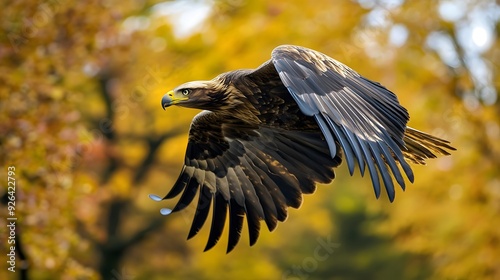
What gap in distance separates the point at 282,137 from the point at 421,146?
1.20m

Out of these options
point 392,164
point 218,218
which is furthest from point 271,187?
point 392,164

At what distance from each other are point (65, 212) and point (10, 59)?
1.88 metres

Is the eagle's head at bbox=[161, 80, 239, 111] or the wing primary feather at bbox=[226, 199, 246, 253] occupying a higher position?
the eagle's head at bbox=[161, 80, 239, 111]

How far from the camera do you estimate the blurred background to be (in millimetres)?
9461

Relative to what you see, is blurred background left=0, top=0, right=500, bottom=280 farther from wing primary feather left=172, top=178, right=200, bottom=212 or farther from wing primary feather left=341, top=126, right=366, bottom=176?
wing primary feather left=341, top=126, right=366, bottom=176

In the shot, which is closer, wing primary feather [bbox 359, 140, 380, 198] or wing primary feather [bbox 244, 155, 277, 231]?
wing primary feather [bbox 359, 140, 380, 198]

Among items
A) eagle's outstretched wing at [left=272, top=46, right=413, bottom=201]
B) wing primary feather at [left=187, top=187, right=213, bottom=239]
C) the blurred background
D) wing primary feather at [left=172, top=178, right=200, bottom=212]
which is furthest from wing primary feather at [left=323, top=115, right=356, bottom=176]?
the blurred background

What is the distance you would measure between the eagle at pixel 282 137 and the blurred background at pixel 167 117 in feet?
6.69

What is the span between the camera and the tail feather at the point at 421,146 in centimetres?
715

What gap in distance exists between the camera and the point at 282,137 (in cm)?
770

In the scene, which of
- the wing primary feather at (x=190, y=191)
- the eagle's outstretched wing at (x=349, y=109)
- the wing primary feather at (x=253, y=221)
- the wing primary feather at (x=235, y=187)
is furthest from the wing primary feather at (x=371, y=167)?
the wing primary feather at (x=190, y=191)

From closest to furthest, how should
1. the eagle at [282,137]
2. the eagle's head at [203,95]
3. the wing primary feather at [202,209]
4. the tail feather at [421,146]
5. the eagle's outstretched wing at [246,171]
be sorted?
the eagle at [282,137]
the eagle's head at [203,95]
the tail feather at [421,146]
the eagle's outstretched wing at [246,171]
the wing primary feather at [202,209]

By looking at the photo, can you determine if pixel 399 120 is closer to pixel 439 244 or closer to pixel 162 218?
pixel 439 244

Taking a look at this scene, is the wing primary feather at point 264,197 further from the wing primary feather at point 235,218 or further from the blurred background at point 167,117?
the blurred background at point 167,117
